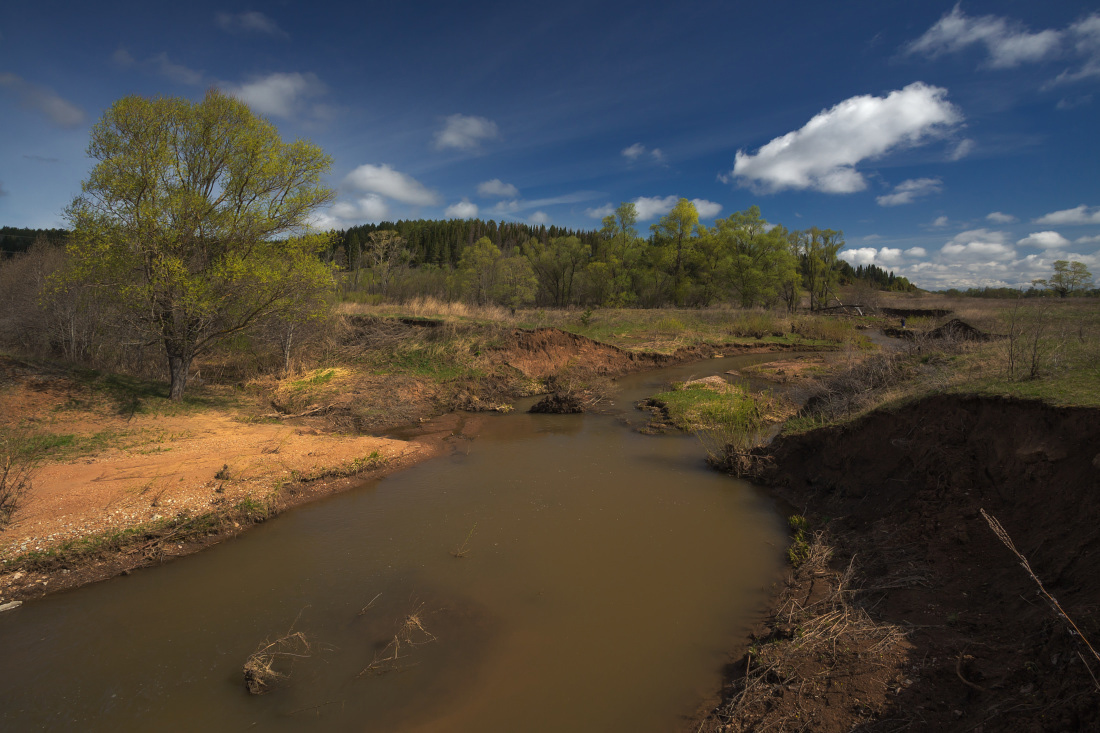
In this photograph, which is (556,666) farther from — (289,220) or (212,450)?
(289,220)

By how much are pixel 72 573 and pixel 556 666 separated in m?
6.16

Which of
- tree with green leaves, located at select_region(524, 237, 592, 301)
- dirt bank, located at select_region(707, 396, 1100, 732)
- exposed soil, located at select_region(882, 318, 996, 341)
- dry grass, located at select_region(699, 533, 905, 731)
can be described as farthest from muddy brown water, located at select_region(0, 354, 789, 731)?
tree with green leaves, located at select_region(524, 237, 592, 301)

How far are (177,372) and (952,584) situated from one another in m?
15.0

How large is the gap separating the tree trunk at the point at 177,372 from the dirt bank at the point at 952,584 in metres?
13.3

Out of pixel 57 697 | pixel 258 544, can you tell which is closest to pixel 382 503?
pixel 258 544

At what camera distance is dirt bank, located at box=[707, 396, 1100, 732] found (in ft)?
10.2

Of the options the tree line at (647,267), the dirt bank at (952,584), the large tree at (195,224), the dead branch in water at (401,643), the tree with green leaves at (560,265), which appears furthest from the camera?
the tree with green leaves at (560,265)

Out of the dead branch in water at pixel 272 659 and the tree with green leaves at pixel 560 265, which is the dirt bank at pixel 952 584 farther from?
the tree with green leaves at pixel 560 265

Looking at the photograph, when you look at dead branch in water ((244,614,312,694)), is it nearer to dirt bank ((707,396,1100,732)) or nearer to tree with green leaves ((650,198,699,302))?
dirt bank ((707,396,1100,732))

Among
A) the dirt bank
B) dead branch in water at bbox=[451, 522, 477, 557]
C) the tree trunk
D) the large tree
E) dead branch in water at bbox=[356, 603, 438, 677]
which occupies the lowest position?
dead branch in water at bbox=[356, 603, 438, 677]

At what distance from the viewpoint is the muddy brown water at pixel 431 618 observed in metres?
4.14

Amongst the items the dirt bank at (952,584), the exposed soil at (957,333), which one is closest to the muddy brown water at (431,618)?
the dirt bank at (952,584)

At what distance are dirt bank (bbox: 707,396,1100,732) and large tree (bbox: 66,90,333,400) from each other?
12195 millimetres

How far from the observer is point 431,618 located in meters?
5.24
